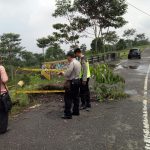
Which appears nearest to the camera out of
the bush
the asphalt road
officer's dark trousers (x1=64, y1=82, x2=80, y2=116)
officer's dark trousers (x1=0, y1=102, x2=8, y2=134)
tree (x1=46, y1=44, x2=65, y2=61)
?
the asphalt road

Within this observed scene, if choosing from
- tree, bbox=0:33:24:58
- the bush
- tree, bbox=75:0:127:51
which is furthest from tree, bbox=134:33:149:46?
the bush

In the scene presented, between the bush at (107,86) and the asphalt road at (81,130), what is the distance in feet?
4.50

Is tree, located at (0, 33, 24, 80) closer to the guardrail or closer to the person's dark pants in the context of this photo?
the guardrail

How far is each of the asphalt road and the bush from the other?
137cm

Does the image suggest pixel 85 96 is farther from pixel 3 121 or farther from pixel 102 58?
pixel 102 58

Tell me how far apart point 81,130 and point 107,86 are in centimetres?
483

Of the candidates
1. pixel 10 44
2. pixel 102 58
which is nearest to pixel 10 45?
pixel 10 44

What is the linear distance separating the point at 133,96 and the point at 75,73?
14.0ft

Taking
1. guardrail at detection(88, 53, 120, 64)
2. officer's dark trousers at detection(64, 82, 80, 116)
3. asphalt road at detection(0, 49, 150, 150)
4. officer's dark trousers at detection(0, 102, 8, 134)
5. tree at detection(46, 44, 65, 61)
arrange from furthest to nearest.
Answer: tree at detection(46, 44, 65, 61) → guardrail at detection(88, 53, 120, 64) → officer's dark trousers at detection(64, 82, 80, 116) → officer's dark trousers at detection(0, 102, 8, 134) → asphalt road at detection(0, 49, 150, 150)

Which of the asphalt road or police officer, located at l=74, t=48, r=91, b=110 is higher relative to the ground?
police officer, located at l=74, t=48, r=91, b=110

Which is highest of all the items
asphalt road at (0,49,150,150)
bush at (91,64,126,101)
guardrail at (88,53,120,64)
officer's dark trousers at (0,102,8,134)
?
guardrail at (88,53,120,64)

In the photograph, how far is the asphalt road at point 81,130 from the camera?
22.6 ft

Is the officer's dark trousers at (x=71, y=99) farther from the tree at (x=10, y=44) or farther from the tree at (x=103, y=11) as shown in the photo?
the tree at (x=10, y=44)

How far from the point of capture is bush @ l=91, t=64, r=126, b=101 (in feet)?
40.6
